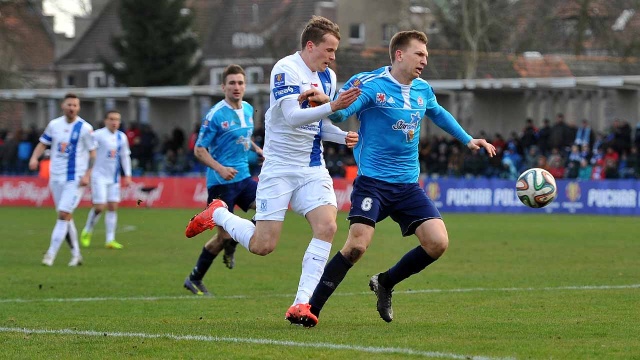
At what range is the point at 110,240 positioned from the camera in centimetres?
2042

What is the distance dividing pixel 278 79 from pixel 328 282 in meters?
1.63

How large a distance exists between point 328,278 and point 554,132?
22.9 metres

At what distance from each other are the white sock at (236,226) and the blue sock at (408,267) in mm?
1143

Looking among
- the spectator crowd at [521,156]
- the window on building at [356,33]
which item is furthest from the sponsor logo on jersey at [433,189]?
the window on building at [356,33]

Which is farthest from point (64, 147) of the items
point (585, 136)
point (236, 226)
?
point (585, 136)

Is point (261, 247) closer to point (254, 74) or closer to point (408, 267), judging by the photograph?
point (408, 267)

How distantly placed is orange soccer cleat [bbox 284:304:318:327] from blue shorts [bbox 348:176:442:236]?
828mm

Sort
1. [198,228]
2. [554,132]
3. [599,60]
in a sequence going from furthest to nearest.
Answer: [599,60] < [554,132] < [198,228]

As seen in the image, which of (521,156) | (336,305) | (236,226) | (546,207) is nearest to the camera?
(236,226)

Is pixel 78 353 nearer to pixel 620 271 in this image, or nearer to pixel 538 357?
pixel 538 357

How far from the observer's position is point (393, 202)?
9.38 m

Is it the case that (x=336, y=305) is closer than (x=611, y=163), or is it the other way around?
(x=336, y=305)

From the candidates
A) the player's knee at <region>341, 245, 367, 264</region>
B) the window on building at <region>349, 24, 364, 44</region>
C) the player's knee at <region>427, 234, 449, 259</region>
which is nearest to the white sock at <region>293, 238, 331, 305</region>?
the player's knee at <region>341, 245, 367, 264</region>

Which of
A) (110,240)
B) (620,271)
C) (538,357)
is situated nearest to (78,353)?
(538,357)
